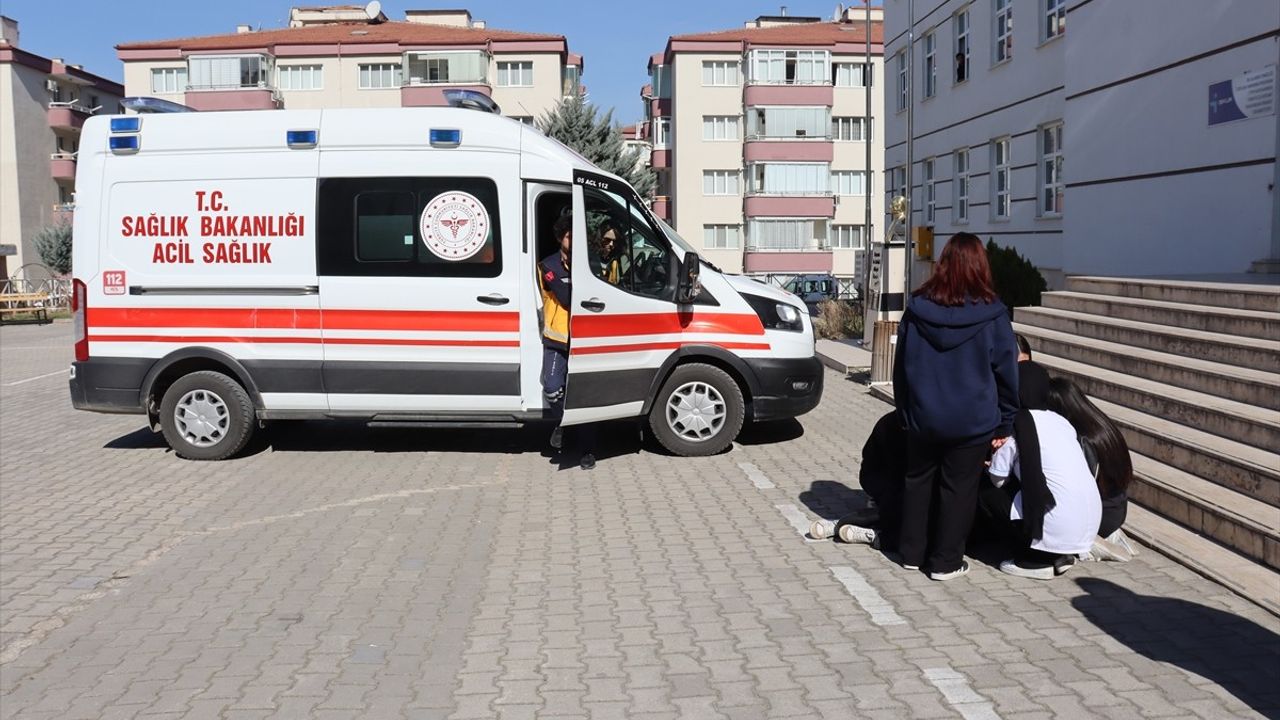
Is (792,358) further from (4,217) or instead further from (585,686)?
(4,217)

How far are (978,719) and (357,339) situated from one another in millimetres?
6694

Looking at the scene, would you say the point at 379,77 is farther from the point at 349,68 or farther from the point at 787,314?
the point at 787,314

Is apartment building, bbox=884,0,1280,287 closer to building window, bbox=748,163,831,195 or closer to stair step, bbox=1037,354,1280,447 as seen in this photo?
stair step, bbox=1037,354,1280,447

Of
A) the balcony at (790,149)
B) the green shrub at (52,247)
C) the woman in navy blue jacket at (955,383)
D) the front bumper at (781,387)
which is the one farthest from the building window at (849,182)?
the woman in navy blue jacket at (955,383)

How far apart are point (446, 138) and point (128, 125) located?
8.96 feet

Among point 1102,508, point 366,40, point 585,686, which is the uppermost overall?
point 366,40

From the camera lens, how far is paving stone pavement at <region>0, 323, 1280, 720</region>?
15.4 feet

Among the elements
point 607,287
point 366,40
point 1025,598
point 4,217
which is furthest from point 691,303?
point 4,217

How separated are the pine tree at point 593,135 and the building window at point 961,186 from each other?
17.4m

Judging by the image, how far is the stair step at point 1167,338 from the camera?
8336 mm

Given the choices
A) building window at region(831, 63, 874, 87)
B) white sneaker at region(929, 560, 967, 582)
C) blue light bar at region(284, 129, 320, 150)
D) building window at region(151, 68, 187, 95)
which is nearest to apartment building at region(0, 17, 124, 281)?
building window at region(151, 68, 187, 95)

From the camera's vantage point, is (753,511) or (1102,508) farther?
(753,511)

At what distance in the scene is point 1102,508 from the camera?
6.29 m

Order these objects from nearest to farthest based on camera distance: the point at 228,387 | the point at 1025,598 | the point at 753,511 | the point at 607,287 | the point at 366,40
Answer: the point at 1025,598, the point at 753,511, the point at 607,287, the point at 228,387, the point at 366,40
